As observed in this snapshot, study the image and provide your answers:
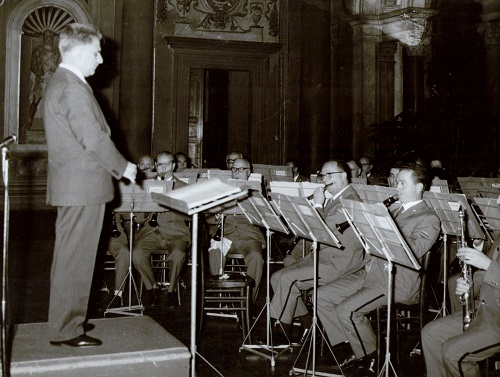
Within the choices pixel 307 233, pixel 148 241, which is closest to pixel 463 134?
pixel 148 241

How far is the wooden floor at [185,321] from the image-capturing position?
16.2 feet

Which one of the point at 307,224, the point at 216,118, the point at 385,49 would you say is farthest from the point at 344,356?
the point at 216,118

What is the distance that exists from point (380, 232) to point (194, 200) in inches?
49.5

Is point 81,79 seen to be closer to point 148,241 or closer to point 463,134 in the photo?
point 148,241

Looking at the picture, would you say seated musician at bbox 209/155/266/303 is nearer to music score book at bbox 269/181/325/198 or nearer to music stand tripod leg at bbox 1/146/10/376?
music score book at bbox 269/181/325/198

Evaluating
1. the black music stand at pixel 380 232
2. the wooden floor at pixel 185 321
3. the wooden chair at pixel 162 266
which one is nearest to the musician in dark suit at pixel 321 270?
the wooden floor at pixel 185 321

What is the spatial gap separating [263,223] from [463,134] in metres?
8.31

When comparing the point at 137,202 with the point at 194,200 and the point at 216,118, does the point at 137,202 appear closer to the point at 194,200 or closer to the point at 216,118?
the point at 194,200

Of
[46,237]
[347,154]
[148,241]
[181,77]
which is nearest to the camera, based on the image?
[148,241]

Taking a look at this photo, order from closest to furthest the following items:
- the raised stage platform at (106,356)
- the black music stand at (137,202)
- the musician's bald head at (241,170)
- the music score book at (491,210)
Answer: the raised stage platform at (106,356) < the music score book at (491,210) < the black music stand at (137,202) < the musician's bald head at (241,170)

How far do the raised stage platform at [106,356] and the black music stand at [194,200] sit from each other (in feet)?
0.59

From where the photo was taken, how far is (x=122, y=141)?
12.2 m

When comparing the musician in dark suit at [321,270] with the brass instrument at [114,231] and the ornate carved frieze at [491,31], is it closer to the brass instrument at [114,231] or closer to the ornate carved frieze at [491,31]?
the brass instrument at [114,231]

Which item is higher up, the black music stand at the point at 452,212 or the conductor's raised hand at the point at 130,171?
the conductor's raised hand at the point at 130,171
